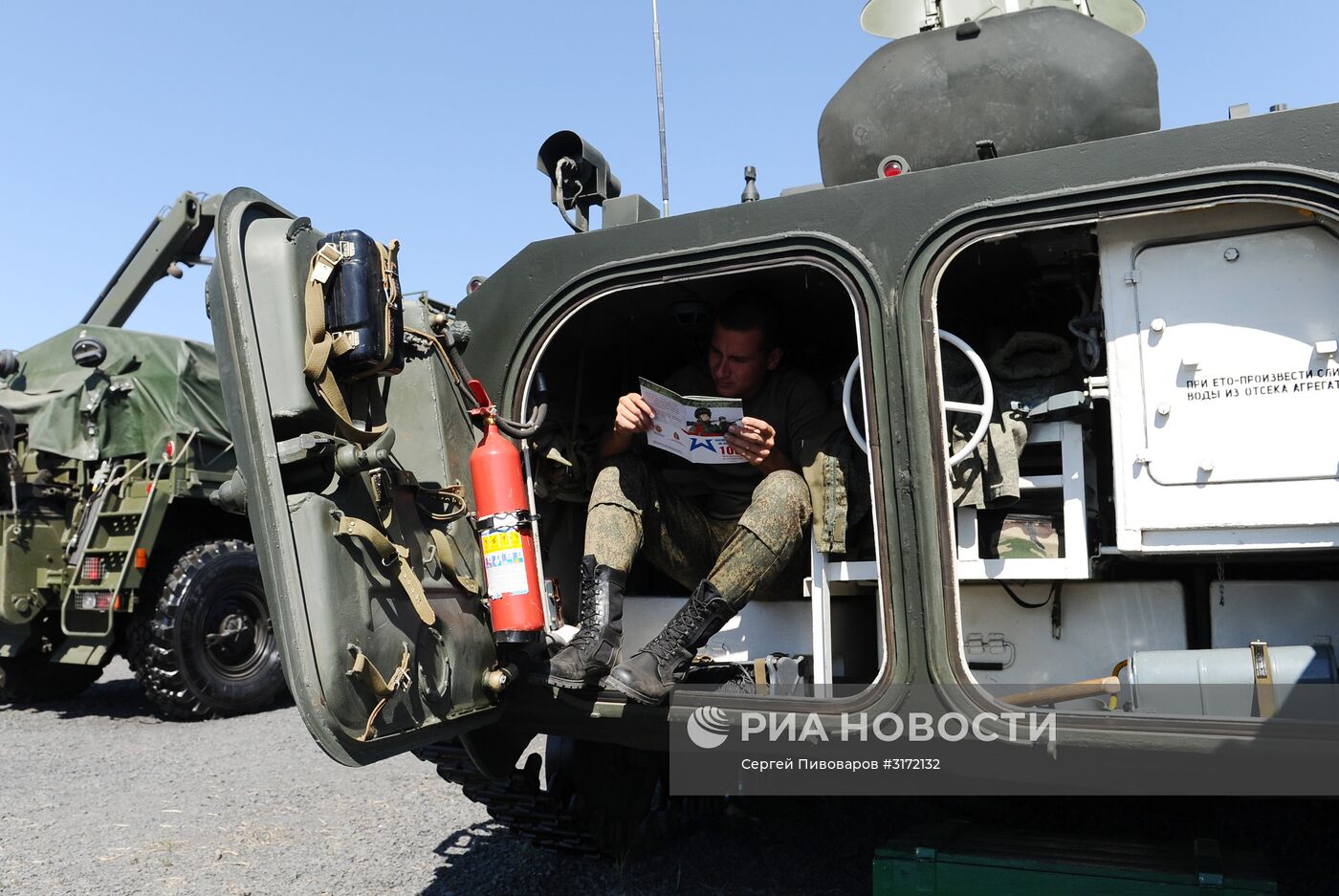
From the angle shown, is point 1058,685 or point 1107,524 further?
point 1107,524

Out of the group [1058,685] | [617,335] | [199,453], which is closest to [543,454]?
[617,335]

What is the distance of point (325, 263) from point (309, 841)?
255cm

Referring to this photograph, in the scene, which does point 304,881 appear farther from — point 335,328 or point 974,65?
point 974,65

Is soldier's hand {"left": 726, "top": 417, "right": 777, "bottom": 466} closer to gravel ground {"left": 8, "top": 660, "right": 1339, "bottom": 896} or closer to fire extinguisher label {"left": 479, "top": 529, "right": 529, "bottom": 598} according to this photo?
fire extinguisher label {"left": 479, "top": 529, "right": 529, "bottom": 598}

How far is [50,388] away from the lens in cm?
816

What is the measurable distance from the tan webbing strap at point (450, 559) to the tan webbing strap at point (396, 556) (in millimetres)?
123

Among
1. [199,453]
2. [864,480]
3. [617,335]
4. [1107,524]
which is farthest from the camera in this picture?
[199,453]

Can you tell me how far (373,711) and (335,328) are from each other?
0.94 meters

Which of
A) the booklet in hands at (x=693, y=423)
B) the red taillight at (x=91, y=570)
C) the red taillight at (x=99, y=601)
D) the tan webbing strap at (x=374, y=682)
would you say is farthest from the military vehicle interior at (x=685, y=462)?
the red taillight at (x=91, y=570)

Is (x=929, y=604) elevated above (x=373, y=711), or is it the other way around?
(x=929, y=604)

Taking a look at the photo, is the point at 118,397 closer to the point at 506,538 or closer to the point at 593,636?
the point at 506,538

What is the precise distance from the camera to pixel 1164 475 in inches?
106

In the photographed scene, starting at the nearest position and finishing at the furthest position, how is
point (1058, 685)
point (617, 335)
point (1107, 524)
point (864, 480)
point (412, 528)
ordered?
point (412, 528) → point (1058, 685) → point (864, 480) → point (1107, 524) → point (617, 335)

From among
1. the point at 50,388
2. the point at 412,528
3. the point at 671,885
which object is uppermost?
the point at 50,388
